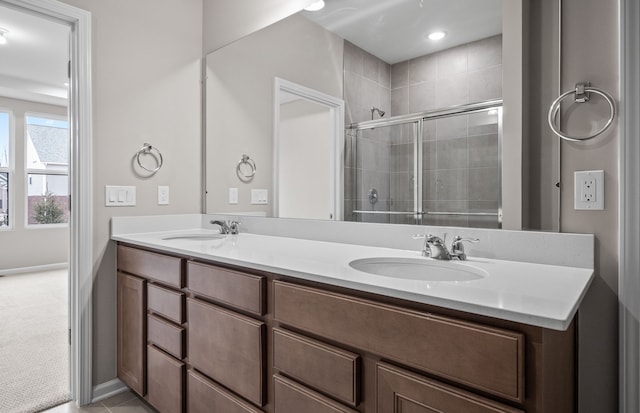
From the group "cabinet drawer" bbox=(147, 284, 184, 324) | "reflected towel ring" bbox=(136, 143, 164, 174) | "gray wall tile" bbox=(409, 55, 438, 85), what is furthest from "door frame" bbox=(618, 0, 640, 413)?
"reflected towel ring" bbox=(136, 143, 164, 174)

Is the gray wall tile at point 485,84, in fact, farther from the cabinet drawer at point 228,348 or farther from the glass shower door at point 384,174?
the cabinet drawer at point 228,348

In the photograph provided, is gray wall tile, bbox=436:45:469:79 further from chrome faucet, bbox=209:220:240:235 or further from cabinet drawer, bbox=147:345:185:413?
cabinet drawer, bbox=147:345:185:413

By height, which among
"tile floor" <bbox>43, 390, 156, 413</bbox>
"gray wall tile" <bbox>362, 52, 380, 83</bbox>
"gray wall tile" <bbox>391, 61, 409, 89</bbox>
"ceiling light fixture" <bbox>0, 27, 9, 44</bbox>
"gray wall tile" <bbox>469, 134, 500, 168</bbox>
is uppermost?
"ceiling light fixture" <bbox>0, 27, 9, 44</bbox>

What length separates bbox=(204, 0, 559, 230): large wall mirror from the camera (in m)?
1.25

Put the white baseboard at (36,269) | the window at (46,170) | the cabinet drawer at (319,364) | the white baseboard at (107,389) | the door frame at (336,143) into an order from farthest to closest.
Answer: the window at (46,170), the white baseboard at (36,269), the white baseboard at (107,389), the door frame at (336,143), the cabinet drawer at (319,364)

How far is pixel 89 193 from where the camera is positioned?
1.97 m

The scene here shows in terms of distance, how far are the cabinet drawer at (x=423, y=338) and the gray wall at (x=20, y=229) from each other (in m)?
5.80

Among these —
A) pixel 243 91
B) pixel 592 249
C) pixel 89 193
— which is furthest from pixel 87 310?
pixel 592 249

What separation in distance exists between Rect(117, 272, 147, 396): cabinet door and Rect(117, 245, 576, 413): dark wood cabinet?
1 centimetres

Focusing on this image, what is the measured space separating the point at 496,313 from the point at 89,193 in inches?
79.5

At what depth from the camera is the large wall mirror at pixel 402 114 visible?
125cm

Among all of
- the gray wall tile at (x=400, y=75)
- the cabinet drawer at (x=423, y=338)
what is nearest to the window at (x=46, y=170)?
the gray wall tile at (x=400, y=75)

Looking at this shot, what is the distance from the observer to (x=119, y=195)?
82.1 inches

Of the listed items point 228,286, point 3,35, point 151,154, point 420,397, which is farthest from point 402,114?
point 3,35
